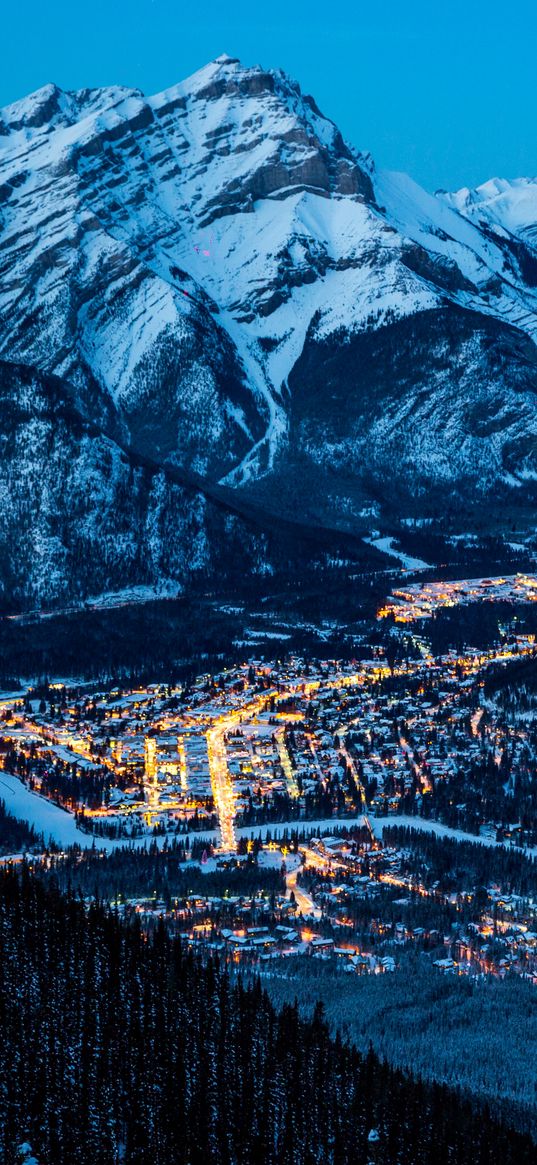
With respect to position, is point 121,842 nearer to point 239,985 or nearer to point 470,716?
point 239,985

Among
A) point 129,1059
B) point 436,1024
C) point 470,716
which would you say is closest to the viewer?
point 129,1059

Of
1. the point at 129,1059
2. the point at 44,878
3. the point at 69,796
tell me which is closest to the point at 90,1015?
the point at 129,1059

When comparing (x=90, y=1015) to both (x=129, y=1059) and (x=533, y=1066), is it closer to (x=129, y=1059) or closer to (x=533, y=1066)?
(x=129, y=1059)

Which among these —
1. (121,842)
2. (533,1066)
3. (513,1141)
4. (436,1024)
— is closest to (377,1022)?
(436,1024)

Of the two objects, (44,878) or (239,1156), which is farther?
(44,878)

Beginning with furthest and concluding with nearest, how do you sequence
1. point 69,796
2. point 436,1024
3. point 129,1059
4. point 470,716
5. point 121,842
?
1. point 470,716
2. point 69,796
3. point 121,842
4. point 436,1024
5. point 129,1059

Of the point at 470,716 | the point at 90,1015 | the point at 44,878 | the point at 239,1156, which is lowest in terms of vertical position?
the point at 239,1156

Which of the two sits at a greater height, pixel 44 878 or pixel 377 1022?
pixel 44 878
